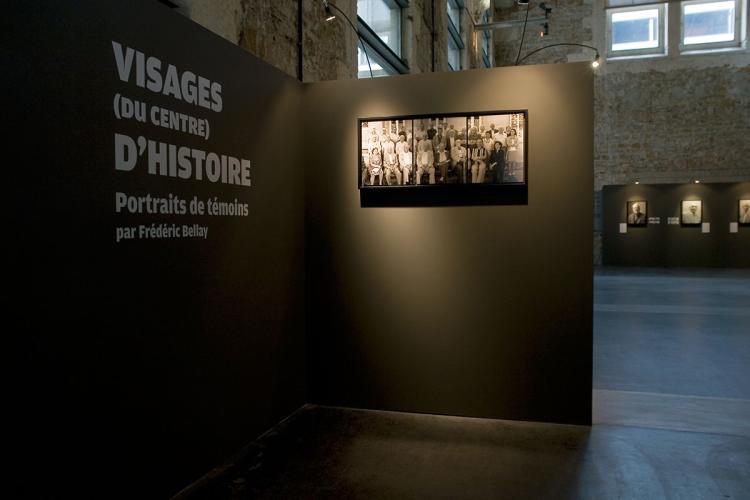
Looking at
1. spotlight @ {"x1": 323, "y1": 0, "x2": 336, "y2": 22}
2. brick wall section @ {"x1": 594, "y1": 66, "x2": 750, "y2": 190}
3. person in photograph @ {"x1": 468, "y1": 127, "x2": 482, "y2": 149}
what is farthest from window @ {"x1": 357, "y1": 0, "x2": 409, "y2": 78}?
brick wall section @ {"x1": 594, "y1": 66, "x2": 750, "y2": 190}

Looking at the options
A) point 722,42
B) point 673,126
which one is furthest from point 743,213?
point 722,42

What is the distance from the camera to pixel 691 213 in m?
15.4

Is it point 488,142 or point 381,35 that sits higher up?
point 381,35

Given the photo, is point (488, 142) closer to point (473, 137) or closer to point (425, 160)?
point (473, 137)

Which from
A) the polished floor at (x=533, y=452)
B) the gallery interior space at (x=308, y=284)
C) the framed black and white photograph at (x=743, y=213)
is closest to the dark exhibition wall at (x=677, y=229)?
the framed black and white photograph at (x=743, y=213)

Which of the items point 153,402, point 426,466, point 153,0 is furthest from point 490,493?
point 153,0

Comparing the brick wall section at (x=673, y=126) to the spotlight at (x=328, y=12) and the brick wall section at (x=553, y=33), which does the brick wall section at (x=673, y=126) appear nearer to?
the brick wall section at (x=553, y=33)

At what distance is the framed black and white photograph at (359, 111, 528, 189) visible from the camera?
379cm

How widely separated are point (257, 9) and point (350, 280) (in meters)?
2.11

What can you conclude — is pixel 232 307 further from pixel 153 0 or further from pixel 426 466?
pixel 153 0

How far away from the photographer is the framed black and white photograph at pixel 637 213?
618 inches

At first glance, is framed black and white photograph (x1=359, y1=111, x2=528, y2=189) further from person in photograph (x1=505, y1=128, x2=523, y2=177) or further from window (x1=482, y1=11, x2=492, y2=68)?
window (x1=482, y1=11, x2=492, y2=68)

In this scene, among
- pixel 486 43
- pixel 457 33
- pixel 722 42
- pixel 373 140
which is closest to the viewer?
pixel 373 140

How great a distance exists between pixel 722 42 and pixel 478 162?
16.3 m
